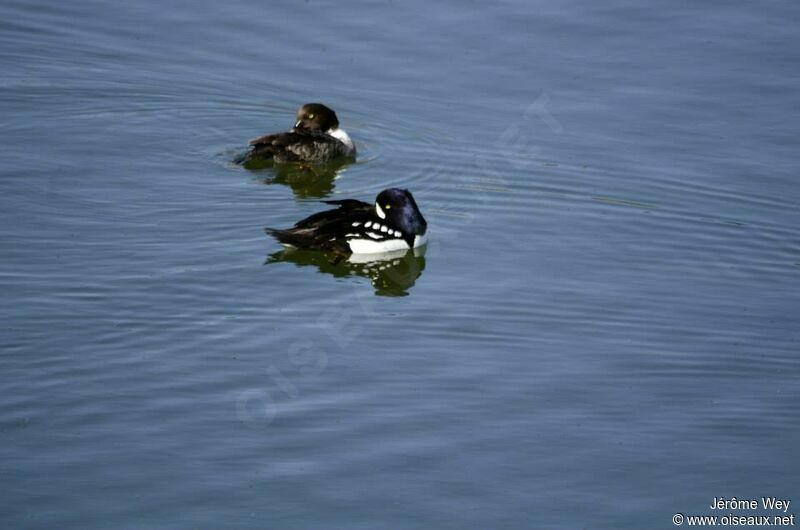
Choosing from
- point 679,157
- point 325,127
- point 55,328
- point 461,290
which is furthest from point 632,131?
point 55,328

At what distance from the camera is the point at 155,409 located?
8.85 meters

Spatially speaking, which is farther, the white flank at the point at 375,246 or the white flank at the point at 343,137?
the white flank at the point at 343,137

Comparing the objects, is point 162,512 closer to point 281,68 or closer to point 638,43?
point 281,68

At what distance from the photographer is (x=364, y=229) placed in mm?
12156

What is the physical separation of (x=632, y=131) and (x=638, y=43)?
2.46 meters

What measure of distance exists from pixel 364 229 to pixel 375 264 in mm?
324

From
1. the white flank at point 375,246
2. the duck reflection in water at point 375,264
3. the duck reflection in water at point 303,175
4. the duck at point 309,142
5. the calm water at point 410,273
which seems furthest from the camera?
the duck at point 309,142

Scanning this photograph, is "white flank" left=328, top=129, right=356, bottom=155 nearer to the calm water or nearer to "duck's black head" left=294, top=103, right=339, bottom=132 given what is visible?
"duck's black head" left=294, top=103, right=339, bottom=132

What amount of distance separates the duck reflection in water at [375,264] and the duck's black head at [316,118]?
2368mm

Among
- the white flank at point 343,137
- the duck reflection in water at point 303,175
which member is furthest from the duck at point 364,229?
the white flank at point 343,137

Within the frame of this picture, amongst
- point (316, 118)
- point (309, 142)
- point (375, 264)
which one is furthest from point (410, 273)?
point (316, 118)

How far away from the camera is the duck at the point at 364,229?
11969 millimetres

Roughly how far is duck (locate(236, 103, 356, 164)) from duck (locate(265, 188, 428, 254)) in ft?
6.38

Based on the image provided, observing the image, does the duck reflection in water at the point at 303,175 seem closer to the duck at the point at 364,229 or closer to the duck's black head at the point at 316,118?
the duck's black head at the point at 316,118
